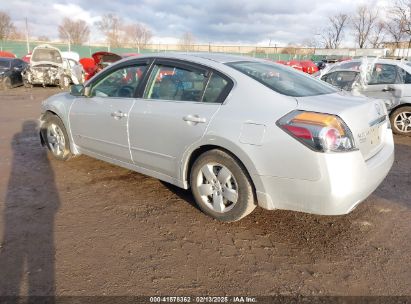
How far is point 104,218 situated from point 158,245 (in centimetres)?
76

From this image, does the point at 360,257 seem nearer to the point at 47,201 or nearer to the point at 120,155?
the point at 120,155

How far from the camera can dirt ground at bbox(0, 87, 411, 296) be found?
7.93ft

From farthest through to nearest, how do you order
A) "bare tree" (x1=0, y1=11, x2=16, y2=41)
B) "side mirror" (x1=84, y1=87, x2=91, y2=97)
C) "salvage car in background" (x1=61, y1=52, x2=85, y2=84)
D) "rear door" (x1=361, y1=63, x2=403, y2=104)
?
"bare tree" (x1=0, y1=11, x2=16, y2=41) → "salvage car in background" (x1=61, y1=52, x2=85, y2=84) → "rear door" (x1=361, y1=63, x2=403, y2=104) → "side mirror" (x1=84, y1=87, x2=91, y2=97)

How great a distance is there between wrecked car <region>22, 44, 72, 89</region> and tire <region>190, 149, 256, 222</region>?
567 inches

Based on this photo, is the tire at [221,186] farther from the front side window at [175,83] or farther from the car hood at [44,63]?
the car hood at [44,63]

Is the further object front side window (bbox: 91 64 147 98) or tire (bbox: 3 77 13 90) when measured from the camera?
tire (bbox: 3 77 13 90)

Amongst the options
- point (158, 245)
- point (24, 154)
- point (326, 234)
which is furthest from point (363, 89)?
point (24, 154)

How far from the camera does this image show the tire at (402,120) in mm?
6930

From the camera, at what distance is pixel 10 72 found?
15992 mm

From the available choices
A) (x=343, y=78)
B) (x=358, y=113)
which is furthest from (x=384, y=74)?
(x=358, y=113)

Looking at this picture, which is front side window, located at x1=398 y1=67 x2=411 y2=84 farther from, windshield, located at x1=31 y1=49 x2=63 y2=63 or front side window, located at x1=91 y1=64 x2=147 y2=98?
windshield, located at x1=31 y1=49 x2=63 y2=63

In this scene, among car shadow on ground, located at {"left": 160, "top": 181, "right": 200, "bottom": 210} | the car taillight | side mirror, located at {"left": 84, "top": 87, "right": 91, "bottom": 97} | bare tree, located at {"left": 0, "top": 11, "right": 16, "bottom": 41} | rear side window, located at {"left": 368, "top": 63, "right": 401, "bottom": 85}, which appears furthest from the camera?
bare tree, located at {"left": 0, "top": 11, "right": 16, "bottom": 41}

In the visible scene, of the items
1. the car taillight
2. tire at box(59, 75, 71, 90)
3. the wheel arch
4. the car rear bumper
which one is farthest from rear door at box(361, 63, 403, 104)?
tire at box(59, 75, 71, 90)

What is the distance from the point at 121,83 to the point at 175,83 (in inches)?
35.9
